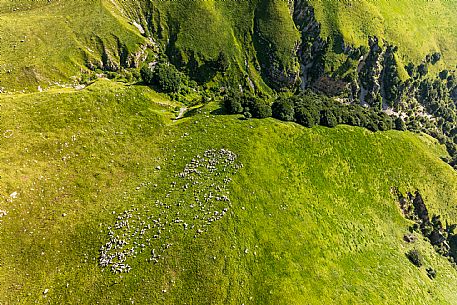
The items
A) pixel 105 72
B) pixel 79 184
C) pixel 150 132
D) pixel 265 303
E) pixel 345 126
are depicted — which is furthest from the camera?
pixel 105 72

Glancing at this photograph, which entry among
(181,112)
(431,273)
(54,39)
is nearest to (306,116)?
(181,112)

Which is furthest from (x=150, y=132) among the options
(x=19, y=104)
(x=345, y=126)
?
(x=345, y=126)

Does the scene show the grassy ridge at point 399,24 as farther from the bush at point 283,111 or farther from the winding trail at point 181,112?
the winding trail at point 181,112

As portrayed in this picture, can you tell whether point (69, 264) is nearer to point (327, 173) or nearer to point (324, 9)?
point (327, 173)

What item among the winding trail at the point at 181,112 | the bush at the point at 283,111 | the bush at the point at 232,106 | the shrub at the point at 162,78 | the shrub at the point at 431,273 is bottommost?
the shrub at the point at 431,273

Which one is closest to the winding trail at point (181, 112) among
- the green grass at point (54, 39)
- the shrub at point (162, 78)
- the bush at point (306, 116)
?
the shrub at point (162, 78)

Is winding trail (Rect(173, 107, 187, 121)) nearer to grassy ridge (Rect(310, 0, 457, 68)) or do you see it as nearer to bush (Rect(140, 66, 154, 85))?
bush (Rect(140, 66, 154, 85))
